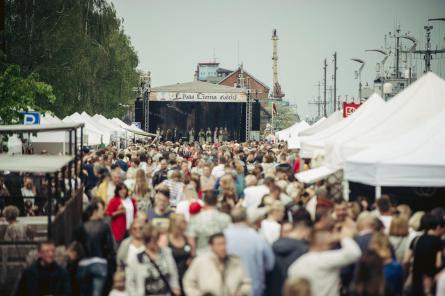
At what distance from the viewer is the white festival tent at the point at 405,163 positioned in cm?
1477

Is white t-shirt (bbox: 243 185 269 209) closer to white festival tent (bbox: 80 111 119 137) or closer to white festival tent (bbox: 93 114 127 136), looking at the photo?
white festival tent (bbox: 80 111 119 137)

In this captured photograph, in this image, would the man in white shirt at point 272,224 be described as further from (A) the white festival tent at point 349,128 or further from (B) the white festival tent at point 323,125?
(B) the white festival tent at point 323,125

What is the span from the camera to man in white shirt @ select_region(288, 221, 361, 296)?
337 inches

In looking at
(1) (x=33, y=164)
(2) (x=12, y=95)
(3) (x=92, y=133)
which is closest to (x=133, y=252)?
(1) (x=33, y=164)

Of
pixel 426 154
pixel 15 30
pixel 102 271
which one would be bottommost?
pixel 102 271

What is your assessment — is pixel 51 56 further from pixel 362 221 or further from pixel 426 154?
pixel 362 221

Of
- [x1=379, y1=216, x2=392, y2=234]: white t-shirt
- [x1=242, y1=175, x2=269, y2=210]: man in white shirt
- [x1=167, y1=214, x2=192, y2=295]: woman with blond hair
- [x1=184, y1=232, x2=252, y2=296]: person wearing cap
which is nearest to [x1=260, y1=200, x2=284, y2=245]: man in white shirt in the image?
[x1=167, y1=214, x2=192, y2=295]: woman with blond hair

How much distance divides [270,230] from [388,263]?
226cm

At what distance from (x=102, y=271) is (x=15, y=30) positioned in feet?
129

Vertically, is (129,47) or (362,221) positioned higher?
(129,47)

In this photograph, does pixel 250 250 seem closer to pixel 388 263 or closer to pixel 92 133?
pixel 388 263

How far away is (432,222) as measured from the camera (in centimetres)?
1112

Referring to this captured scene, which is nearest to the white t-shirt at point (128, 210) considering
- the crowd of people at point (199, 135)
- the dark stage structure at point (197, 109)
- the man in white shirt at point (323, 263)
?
the man in white shirt at point (323, 263)

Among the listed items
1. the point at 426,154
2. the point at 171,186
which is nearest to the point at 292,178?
the point at 171,186
